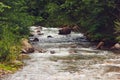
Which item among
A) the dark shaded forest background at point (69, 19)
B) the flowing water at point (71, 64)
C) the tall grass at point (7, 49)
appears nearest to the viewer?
the flowing water at point (71, 64)

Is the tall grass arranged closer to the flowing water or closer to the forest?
the forest

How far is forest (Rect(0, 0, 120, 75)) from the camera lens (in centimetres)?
2765

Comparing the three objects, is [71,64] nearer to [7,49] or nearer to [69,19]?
[7,49]

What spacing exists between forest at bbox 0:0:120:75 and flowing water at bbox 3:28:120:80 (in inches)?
75.0

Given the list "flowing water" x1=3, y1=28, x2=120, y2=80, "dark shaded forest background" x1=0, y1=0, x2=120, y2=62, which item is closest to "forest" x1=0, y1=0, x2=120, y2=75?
"dark shaded forest background" x1=0, y1=0, x2=120, y2=62

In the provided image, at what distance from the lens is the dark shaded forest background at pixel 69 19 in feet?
91.2

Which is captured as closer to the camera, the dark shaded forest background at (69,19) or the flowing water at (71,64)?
the flowing water at (71,64)

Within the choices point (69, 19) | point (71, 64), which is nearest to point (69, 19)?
point (69, 19)

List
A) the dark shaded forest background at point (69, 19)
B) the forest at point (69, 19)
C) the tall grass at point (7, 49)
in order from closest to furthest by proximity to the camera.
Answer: the tall grass at point (7, 49)
the forest at point (69, 19)
the dark shaded forest background at point (69, 19)

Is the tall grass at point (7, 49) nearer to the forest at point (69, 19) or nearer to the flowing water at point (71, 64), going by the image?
the forest at point (69, 19)

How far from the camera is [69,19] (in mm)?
53531

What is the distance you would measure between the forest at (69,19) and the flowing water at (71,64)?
1.90 meters

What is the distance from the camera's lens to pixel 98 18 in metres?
42.8

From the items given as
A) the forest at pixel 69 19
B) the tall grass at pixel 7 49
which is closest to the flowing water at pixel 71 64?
the tall grass at pixel 7 49
